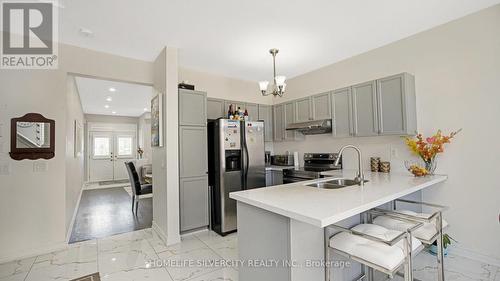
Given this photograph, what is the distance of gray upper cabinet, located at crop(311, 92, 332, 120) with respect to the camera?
11.4 ft

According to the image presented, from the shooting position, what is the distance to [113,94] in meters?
5.48

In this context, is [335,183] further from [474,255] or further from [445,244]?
[474,255]

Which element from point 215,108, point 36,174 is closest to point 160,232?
point 36,174

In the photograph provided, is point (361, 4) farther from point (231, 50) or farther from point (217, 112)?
point (217, 112)

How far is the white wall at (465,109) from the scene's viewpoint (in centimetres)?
228

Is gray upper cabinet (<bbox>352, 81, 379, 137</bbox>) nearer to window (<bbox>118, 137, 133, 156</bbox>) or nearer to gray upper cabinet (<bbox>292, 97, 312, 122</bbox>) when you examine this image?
gray upper cabinet (<bbox>292, 97, 312, 122</bbox>)

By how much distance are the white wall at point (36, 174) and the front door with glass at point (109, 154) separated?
631 centimetres

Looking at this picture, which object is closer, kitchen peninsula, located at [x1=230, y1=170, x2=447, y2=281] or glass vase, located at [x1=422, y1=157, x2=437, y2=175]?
kitchen peninsula, located at [x1=230, y1=170, x2=447, y2=281]

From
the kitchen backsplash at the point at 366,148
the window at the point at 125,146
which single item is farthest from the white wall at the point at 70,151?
the window at the point at 125,146

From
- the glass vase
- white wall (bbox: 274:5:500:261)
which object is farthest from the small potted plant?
the glass vase

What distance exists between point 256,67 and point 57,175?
10.6ft

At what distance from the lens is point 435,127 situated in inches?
104

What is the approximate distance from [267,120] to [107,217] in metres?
3.54

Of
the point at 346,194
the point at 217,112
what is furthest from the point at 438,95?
the point at 217,112
